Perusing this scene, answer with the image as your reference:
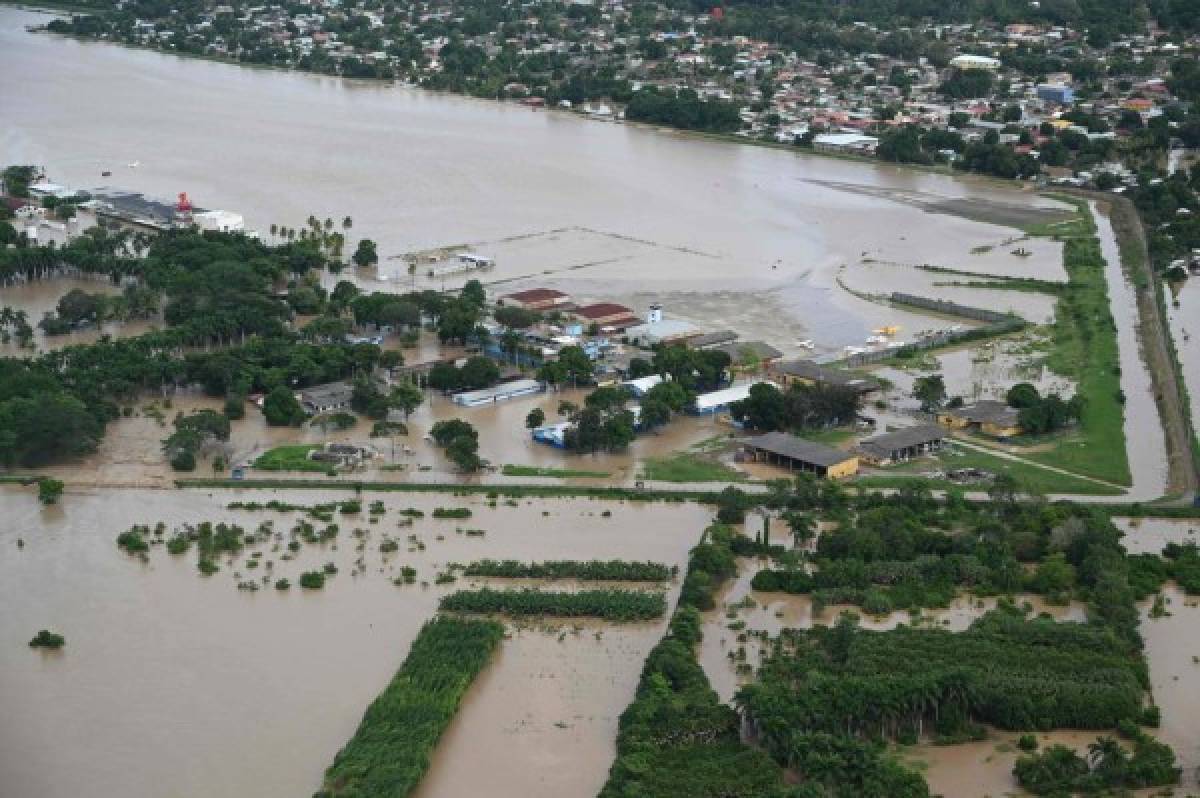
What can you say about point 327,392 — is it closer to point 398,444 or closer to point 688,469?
point 398,444

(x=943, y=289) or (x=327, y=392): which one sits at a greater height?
(x=943, y=289)

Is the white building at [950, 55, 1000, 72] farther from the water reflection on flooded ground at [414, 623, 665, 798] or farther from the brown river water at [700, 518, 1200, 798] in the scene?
the water reflection on flooded ground at [414, 623, 665, 798]

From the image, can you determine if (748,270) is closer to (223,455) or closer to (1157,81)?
(223,455)

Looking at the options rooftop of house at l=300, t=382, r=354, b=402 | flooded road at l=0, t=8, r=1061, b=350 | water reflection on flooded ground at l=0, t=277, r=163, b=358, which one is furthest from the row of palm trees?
rooftop of house at l=300, t=382, r=354, b=402

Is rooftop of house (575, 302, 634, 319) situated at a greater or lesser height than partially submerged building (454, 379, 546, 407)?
greater

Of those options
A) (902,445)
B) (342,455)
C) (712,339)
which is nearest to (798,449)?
(902,445)

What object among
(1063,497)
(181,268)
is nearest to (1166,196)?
(1063,497)
